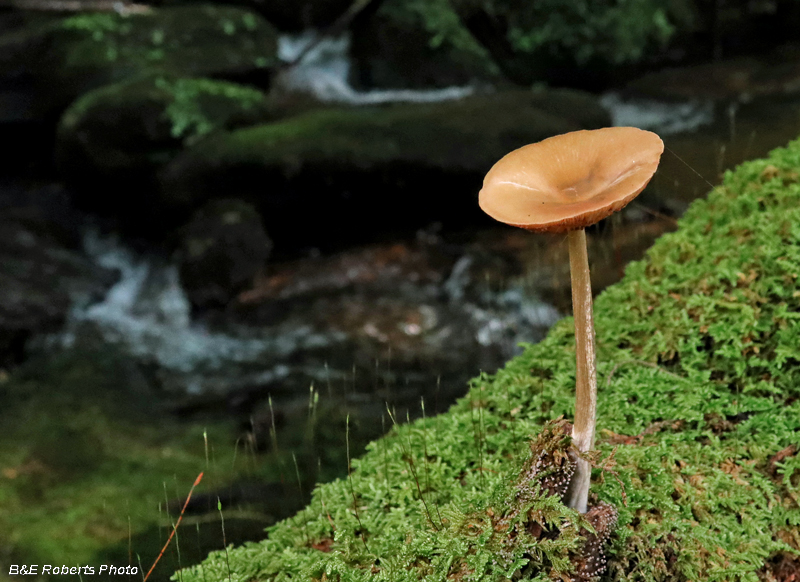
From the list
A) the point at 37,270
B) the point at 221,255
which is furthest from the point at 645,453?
the point at 37,270

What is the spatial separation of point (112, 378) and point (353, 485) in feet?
14.6

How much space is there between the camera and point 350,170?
7781 mm

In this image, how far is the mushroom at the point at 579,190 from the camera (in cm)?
160

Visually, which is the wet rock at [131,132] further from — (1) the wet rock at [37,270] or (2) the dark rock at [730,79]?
(2) the dark rock at [730,79]

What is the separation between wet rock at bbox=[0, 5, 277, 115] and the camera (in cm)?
919

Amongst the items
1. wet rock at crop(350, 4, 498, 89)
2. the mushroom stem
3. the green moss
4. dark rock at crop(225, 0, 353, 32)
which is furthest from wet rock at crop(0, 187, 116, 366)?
the mushroom stem

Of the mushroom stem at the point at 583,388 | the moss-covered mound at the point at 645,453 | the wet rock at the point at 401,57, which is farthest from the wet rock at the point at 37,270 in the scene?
the mushroom stem at the point at 583,388

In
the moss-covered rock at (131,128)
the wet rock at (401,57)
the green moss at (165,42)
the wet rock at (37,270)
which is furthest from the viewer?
the wet rock at (401,57)

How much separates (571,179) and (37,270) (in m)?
7.73

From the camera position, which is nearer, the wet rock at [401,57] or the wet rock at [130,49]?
the wet rock at [130,49]

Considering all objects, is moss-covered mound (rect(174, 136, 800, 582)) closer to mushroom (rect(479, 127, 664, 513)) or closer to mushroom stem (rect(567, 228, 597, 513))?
Result: mushroom stem (rect(567, 228, 597, 513))

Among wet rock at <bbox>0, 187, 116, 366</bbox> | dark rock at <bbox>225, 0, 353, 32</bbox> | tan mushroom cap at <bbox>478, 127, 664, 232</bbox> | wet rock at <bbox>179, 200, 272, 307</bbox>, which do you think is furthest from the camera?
dark rock at <bbox>225, 0, 353, 32</bbox>

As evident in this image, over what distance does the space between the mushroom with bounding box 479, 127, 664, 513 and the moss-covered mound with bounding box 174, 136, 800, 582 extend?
28cm

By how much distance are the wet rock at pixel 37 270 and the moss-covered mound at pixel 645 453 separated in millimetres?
5464
